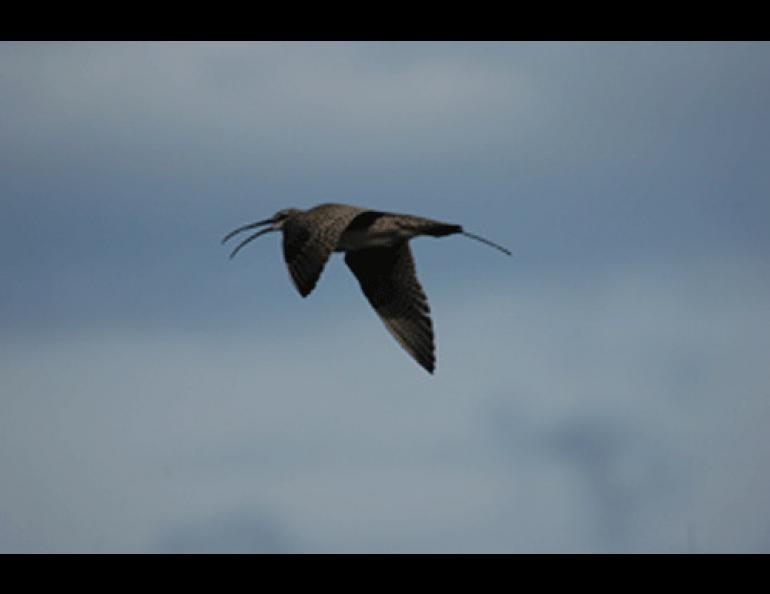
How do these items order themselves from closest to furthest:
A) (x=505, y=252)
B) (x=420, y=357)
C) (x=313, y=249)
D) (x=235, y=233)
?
1. (x=313, y=249)
2. (x=505, y=252)
3. (x=420, y=357)
4. (x=235, y=233)

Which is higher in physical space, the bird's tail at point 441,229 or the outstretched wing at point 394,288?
the bird's tail at point 441,229

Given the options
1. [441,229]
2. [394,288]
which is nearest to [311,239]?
[441,229]

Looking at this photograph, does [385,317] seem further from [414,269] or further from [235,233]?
[235,233]

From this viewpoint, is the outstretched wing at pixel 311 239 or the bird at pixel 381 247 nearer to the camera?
the outstretched wing at pixel 311 239

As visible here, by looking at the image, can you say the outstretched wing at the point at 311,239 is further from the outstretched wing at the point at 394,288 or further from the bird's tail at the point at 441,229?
the outstretched wing at the point at 394,288

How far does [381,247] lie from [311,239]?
188 inches

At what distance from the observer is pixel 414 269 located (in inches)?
1131

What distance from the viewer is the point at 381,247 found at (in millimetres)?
28047

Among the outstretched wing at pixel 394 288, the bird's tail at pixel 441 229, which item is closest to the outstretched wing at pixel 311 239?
the bird's tail at pixel 441 229

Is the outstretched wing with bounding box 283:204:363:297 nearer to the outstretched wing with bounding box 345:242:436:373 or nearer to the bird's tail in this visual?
the bird's tail

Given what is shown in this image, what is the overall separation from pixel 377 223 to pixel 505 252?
3.03 metres

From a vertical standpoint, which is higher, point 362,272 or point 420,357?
point 362,272

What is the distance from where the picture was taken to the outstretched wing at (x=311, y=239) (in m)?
22.4

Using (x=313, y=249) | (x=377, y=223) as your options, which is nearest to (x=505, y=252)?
(x=377, y=223)
